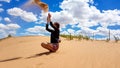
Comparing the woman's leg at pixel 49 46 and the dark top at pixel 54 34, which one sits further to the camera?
the dark top at pixel 54 34

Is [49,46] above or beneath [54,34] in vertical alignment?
beneath

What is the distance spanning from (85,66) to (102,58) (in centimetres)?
122

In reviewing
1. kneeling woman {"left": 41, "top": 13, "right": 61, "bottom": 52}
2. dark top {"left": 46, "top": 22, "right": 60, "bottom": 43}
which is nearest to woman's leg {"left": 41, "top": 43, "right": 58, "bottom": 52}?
kneeling woman {"left": 41, "top": 13, "right": 61, "bottom": 52}

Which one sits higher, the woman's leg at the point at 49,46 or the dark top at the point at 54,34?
the dark top at the point at 54,34

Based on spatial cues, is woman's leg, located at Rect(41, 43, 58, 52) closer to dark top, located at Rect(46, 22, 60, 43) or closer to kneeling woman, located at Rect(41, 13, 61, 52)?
kneeling woman, located at Rect(41, 13, 61, 52)

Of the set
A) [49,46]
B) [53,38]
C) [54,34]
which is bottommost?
[49,46]

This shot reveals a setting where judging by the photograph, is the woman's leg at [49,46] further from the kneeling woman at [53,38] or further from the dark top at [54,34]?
the dark top at [54,34]

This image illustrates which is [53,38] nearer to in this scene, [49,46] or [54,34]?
[54,34]

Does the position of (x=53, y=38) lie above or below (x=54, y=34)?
below

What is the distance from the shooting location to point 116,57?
34.5 ft

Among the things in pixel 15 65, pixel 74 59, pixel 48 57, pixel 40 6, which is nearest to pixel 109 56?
pixel 74 59

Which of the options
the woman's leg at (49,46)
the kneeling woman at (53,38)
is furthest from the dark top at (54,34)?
the woman's leg at (49,46)

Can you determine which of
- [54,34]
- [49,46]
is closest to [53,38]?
[54,34]

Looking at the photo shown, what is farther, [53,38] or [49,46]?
[53,38]
